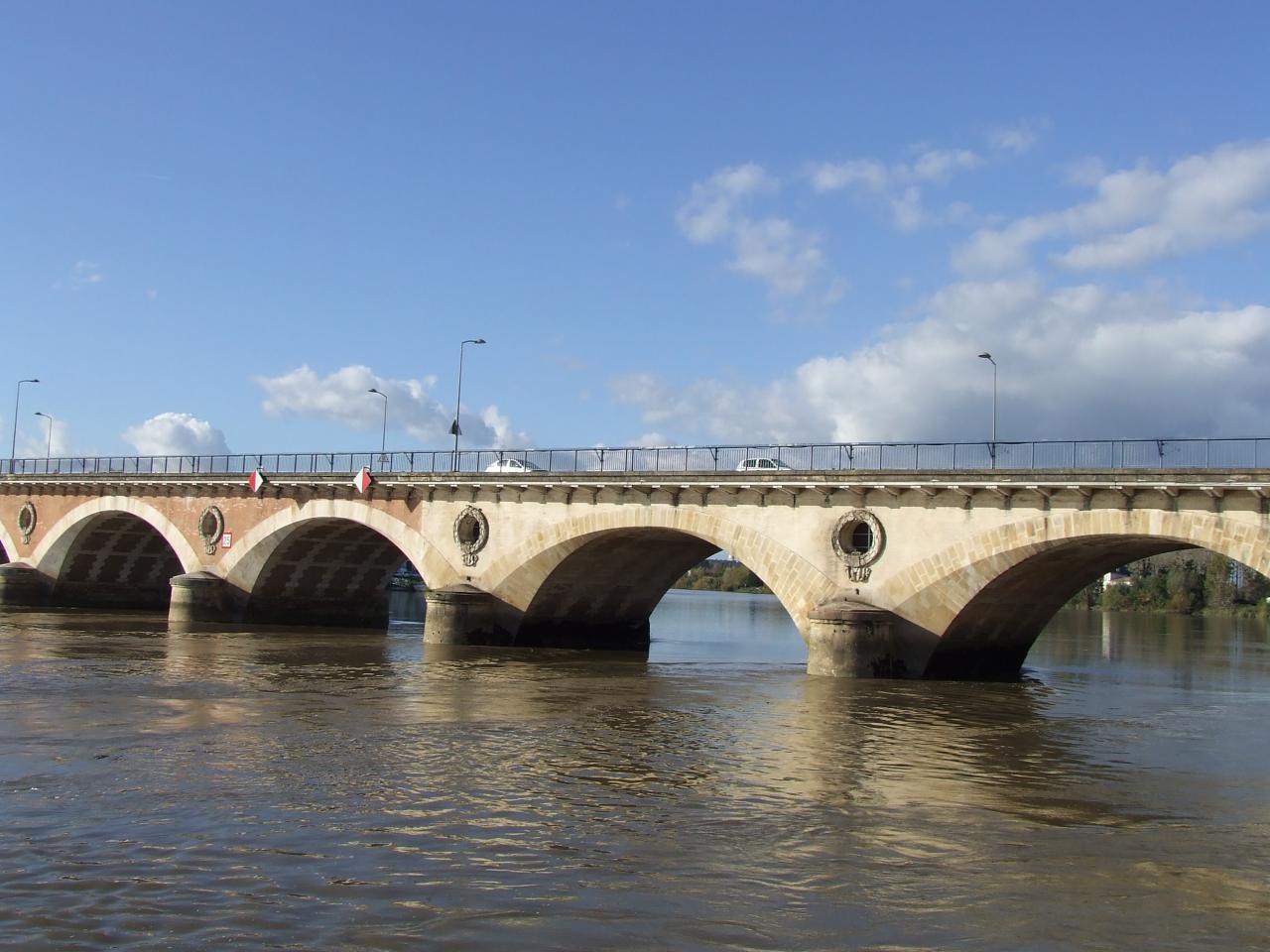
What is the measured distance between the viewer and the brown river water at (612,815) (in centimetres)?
1073

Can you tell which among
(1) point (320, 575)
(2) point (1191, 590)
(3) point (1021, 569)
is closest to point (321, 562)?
(1) point (320, 575)

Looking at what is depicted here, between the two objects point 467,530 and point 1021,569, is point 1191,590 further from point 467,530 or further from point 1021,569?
point 1021,569

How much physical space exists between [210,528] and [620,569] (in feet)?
60.7

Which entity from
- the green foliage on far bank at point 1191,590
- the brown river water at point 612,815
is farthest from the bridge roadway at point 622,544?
the green foliage on far bank at point 1191,590

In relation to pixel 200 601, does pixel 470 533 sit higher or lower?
higher

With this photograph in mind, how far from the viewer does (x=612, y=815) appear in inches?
600

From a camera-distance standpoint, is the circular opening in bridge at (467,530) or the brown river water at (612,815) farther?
the circular opening in bridge at (467,530)

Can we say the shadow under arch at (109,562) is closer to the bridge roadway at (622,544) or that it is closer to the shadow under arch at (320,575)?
the bridge roadway at (622,544)

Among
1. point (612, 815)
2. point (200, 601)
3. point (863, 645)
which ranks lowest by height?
point (612, 815)

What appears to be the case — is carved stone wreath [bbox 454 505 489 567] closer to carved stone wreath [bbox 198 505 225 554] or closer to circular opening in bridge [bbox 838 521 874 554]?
carved stone wreath [bbox 198 505 225 554]

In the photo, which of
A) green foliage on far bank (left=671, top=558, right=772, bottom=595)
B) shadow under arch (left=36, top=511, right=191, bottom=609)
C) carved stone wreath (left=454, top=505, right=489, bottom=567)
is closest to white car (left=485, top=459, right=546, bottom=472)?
carved stone wreath (left=454, top=505, right=489, bottom=567)

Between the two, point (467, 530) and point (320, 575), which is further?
point (320, 575)

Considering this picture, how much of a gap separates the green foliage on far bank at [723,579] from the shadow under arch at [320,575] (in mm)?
81775

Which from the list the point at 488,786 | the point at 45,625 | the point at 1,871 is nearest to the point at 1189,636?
the point at 45,625
